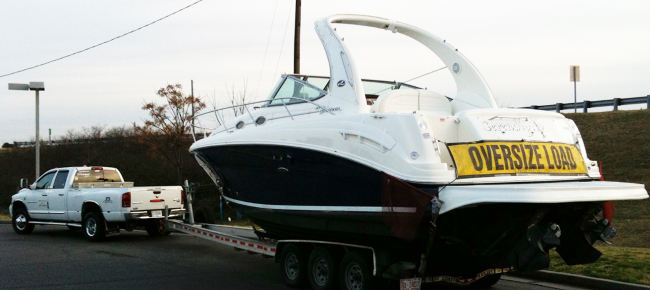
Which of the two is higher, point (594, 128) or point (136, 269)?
point (594, 128)

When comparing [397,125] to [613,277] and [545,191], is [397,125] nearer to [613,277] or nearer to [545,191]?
[545,191]

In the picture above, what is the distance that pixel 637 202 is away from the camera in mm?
17375

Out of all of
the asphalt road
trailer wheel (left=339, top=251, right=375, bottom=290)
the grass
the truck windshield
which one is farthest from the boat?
the truck windshield

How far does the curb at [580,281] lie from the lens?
8.27 m

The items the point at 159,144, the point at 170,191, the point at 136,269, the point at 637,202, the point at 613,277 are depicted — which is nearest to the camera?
the point at 613,277

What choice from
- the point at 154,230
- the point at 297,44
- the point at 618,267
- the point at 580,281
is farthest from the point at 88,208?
the point at 618,267

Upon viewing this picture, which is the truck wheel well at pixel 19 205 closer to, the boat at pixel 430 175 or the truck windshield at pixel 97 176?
the truck windshield at pixel 97 176

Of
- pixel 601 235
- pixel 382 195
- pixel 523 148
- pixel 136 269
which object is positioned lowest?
pixel 136 269

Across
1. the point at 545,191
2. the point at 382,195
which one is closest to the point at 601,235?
the point at 545,191

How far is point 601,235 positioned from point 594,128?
2003cm

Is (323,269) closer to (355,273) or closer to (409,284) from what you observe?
(355,273)

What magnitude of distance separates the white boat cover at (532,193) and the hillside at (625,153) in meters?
8.01

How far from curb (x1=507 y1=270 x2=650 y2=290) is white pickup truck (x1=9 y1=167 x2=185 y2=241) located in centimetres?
786

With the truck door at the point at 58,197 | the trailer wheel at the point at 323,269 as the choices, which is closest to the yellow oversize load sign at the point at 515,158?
the trailer wheel at the point at 323,269
